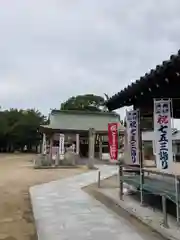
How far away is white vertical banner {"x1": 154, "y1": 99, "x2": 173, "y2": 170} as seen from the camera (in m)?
7.02

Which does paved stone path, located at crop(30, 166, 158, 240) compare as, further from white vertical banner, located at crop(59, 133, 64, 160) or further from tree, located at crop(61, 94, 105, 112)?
tree, located at crop(61, 94, 105, 112)

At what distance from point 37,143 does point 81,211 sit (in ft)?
167

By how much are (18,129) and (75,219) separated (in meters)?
46.4

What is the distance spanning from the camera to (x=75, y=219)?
24.9 ft

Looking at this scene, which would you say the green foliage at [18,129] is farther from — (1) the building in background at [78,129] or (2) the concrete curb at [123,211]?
(2) the concrete curb at [123,211]

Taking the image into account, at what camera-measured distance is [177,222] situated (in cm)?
622

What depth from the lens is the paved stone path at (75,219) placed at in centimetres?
620

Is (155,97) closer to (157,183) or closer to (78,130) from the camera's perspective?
(157,183)

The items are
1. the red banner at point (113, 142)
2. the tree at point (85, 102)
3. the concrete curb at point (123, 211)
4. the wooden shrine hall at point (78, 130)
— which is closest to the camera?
the concrete curb at point (123, 211)

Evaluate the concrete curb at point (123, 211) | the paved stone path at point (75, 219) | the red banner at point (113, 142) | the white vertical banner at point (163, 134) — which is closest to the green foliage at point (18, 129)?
the red banner at point (113, 142)

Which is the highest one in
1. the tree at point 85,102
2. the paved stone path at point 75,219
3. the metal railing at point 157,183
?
the tree at point 85,102

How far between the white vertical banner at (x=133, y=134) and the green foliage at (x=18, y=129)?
43721 mm

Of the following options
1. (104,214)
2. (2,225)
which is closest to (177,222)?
(104,214)

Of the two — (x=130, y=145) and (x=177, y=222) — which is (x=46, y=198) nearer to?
(x=130, y=145)
